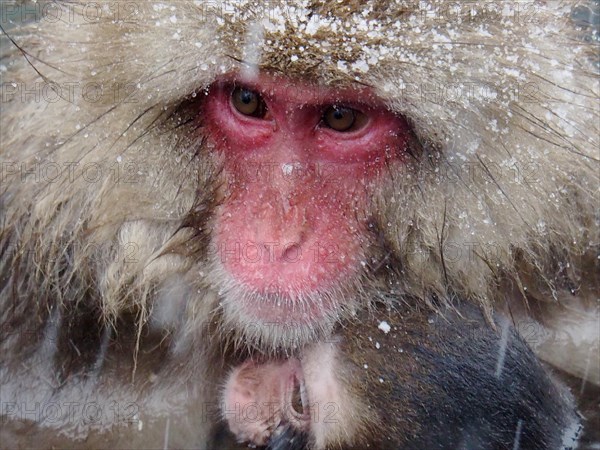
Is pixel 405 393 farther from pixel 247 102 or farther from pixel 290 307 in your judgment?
pixel 247 102

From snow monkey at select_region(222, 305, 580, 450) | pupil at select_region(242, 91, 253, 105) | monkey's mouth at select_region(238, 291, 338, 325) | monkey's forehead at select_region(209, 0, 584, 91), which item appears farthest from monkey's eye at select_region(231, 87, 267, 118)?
A: snow monkey at select_region(222, 305, 580, 450)

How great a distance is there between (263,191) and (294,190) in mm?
84

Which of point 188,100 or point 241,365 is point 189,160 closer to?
point 188,100

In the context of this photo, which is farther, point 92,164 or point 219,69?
point 92,164

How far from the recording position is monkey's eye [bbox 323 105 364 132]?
2.12 metres

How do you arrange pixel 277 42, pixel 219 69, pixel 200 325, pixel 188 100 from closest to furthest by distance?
pixel 277 42 → pixel 219 69 → pixel 188 100 → pixel 200 325

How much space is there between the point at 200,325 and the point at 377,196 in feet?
2.40

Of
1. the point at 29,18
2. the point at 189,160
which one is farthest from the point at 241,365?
the point at 29,18

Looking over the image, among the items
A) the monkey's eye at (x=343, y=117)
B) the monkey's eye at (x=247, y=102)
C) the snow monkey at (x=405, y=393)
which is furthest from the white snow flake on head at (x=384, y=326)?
the monkey's eye at (x=247, y=102)

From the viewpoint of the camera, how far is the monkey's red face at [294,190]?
2123 mm

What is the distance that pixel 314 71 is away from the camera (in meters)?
1.97

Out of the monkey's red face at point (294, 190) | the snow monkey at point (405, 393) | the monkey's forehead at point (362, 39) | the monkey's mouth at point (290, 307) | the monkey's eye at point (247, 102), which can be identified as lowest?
the snow monkey at point (405, 393)

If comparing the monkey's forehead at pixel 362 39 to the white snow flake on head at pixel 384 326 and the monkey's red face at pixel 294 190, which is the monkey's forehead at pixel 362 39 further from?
the white snow flake on head at pixel 384 326

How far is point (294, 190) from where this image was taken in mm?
2123
